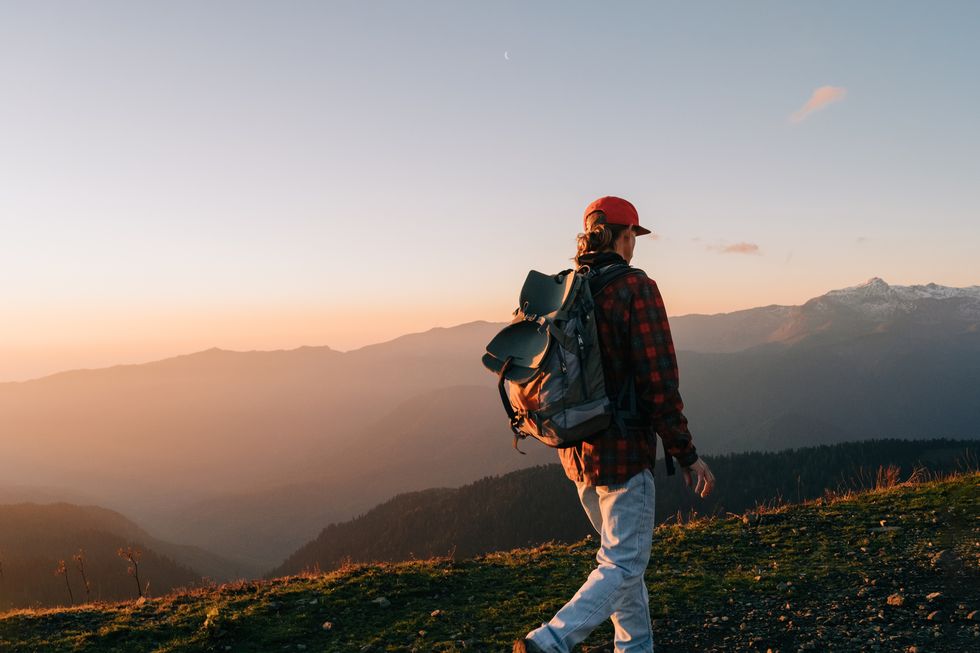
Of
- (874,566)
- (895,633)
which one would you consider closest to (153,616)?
(895,633)

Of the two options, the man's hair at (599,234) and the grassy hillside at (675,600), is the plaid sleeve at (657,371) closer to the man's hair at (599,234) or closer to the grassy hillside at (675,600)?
the man's hair at (599,234)

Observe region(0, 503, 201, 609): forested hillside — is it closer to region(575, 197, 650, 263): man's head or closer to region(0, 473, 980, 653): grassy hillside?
region(0, 473, 980, 653): grassy hillside

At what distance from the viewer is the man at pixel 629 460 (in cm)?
361

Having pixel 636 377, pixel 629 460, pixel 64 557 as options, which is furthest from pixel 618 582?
pixel 64 557

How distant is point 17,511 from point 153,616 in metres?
213

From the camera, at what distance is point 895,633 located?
4781mm

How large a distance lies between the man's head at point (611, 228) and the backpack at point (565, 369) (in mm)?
204

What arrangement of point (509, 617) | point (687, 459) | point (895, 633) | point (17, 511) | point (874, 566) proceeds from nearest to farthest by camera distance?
point (687, 459) < point (895, 633) < point (509, 617) < point (874, 566) < point (17, 511)

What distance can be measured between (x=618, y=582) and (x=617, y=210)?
235cm

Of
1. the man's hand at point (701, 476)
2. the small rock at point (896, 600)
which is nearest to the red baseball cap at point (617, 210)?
the man's hand at point (701, 476)

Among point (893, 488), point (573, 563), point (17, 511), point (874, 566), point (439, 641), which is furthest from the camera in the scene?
point (17, 511)

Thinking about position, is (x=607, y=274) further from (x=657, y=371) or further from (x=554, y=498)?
(x=554, y=498)

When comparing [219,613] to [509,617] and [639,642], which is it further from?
[639,642]

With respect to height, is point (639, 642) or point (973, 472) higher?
point (639, 642)
